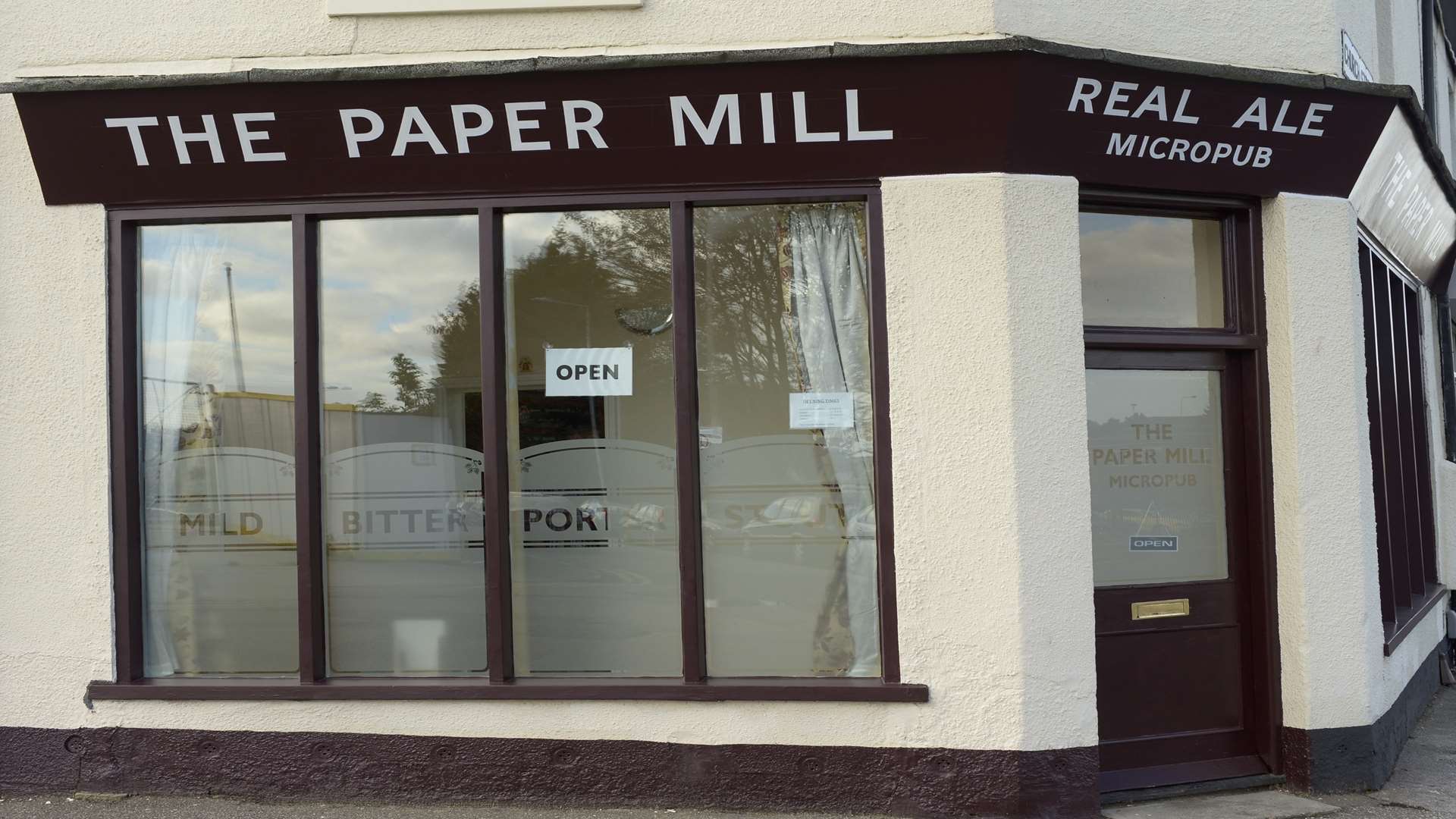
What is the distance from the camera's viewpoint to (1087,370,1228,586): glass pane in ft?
18.4

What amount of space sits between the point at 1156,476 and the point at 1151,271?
104 cm

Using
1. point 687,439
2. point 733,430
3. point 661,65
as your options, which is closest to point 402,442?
point 687,439

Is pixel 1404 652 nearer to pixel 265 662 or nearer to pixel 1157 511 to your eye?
pixel 1157 511

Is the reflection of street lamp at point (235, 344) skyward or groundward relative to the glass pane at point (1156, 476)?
skyward

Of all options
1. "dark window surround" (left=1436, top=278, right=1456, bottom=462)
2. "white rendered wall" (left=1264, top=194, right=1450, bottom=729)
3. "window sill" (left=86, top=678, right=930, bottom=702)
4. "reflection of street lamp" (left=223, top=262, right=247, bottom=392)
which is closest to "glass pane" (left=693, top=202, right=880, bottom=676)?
"window sill" (left=86, top=678, right=930, bottom=702)

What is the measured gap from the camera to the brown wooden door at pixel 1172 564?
5535mm

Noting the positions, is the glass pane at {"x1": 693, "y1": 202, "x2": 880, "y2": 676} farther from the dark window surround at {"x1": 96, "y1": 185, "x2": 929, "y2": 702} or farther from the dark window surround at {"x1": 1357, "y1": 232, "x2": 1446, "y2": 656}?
the dark window surround at {"x1": 1357, "y1": 232, "x2": 1446, "y2": 656}

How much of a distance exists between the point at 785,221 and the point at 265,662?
3.40 m

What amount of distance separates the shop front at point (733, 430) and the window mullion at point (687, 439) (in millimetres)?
22

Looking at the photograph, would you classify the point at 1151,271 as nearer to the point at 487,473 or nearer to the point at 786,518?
the point at 786,518

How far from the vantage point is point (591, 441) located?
5.54 meters

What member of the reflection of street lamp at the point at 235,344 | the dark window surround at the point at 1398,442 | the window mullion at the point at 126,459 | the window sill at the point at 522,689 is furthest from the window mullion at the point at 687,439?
the dark window surround at the point at 1398,442

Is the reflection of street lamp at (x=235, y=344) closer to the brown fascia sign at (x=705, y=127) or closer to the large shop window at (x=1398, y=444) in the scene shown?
the brown fascia sign at (x=705, y=127)

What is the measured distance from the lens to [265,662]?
5.62m
